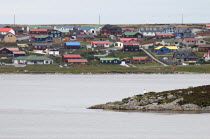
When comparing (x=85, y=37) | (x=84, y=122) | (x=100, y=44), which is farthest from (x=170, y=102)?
(x=85, y=37)

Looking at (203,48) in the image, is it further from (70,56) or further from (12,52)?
(12,52)

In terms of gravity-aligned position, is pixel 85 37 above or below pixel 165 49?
above

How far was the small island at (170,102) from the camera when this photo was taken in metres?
64.9

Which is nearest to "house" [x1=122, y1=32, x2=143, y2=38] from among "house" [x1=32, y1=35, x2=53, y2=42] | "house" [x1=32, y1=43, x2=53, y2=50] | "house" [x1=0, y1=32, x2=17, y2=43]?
"house" [x1=32, y1=35, x2=53, y2=42]

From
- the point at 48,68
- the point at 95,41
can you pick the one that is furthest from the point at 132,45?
the point at 48,68

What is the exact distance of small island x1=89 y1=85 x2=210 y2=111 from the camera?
213 ft

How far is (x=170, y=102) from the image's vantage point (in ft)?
216

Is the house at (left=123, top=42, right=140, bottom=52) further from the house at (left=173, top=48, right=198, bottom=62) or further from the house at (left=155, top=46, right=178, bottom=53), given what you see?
the house at (left=173, top=48, right=198, bottom=62)

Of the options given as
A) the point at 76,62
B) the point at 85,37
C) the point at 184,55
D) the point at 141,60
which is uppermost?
the point at 85,37

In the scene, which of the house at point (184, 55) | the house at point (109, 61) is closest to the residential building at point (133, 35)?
the house at point (184, 55)

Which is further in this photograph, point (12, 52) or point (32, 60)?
point (12, 52)

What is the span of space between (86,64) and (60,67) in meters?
8.92

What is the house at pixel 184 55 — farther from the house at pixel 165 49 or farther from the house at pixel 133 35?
the house at pixel 133 35

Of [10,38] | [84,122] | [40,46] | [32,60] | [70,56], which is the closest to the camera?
[84,122]
